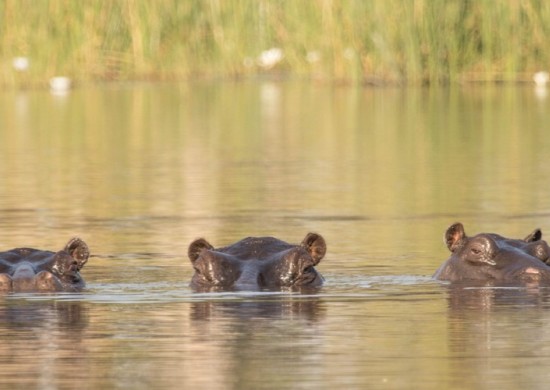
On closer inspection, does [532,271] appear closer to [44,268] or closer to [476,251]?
[476,251]

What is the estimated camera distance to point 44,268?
28.8 ft

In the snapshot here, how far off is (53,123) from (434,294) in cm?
1684

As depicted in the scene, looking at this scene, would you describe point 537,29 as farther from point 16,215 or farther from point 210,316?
point 210,316

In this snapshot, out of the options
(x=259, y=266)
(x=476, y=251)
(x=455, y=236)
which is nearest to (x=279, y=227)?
(x=455, y=236)

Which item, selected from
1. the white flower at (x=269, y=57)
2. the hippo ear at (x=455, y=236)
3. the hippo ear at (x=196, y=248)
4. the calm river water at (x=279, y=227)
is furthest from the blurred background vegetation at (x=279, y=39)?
the hippo ear at (x=196, y=248)

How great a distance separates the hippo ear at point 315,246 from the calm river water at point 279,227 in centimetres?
22

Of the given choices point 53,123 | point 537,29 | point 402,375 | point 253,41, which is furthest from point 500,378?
point 253,41

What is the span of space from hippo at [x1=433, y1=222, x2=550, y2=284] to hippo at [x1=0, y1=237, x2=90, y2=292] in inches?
74.7

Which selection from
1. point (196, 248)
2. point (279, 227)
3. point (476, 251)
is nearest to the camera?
point (196, 248)

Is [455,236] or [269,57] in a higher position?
[269,57]

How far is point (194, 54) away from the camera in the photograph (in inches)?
1270

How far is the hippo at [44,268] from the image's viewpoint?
27.9ft

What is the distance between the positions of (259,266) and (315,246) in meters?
0.29

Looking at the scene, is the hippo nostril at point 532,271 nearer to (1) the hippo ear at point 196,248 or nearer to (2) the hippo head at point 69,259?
(1) the hippo ear at point 196,248
